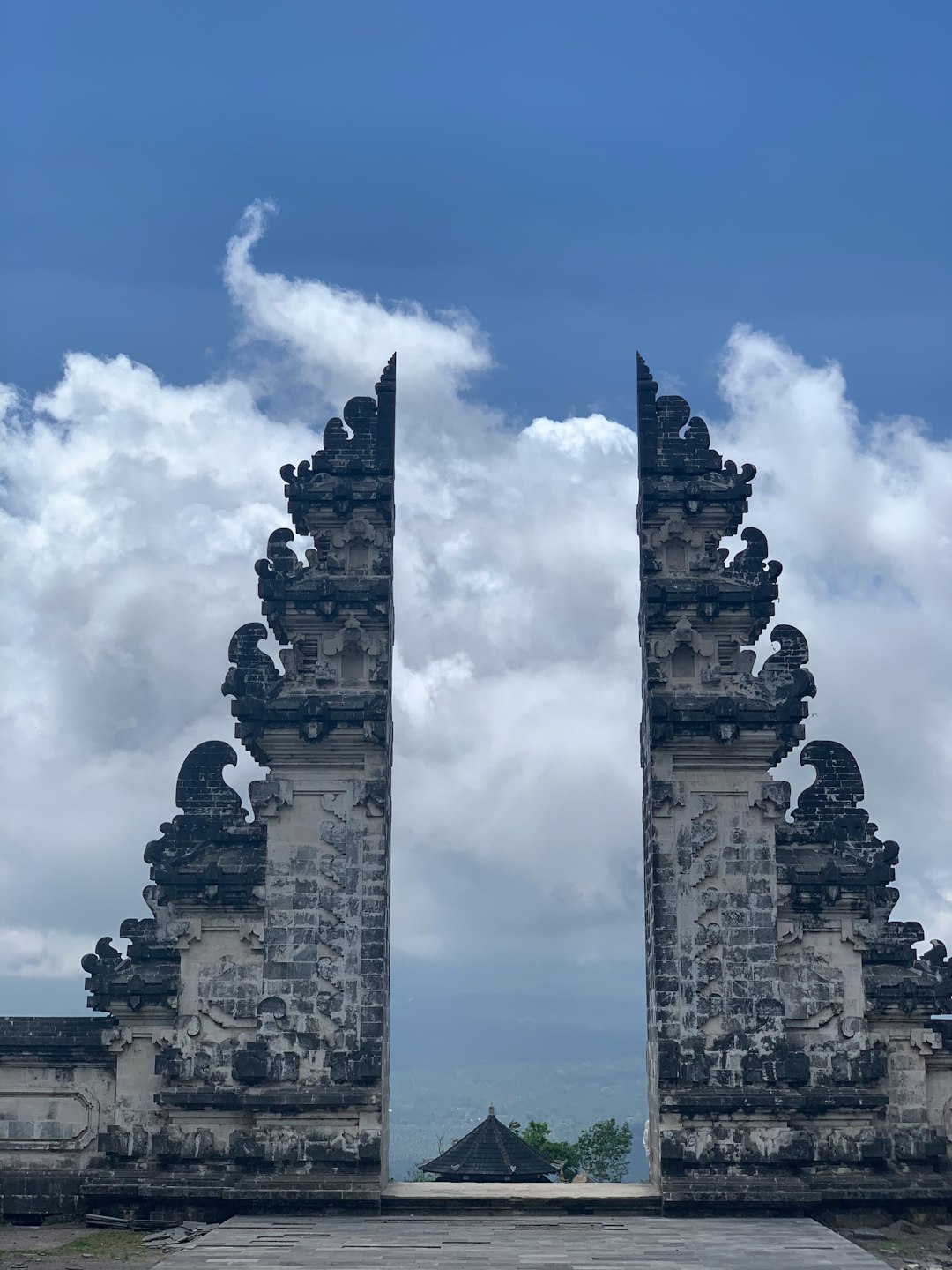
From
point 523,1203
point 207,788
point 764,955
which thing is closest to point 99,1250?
point 523,1203

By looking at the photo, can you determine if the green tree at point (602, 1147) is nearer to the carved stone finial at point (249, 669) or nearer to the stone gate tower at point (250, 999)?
the stone gate tower at point (250, 999)

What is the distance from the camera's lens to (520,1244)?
17188 mm

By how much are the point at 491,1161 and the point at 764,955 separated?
33.6 feet

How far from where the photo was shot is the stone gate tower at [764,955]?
20.0m

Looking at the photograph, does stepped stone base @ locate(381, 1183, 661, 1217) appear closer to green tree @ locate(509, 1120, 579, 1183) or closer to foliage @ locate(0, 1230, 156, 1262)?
foliage @ locate(0, 1230, 156, 1262)

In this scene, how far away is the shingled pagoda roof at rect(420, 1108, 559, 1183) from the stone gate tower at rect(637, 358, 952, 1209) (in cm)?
807

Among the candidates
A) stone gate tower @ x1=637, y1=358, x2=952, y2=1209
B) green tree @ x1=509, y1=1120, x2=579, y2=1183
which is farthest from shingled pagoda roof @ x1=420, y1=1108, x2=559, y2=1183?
green tree @ x1=509, y1=1120, x2=579, y2=1183

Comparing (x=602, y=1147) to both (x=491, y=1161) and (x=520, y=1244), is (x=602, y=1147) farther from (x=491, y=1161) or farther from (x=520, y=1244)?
(x=520, y=1244)

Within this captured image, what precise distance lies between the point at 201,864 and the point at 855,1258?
10.7m

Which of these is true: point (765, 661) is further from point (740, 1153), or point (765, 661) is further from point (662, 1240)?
point (662, 1240)

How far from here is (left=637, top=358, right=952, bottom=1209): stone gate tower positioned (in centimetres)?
1998

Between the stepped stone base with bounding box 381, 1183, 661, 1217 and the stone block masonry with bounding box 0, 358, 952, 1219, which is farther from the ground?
the stone block masonry with bounding box 0, 358, 952, 1219

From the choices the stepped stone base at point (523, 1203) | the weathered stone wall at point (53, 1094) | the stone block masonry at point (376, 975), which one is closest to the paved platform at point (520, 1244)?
the stepped stone base at point (523, 1203)

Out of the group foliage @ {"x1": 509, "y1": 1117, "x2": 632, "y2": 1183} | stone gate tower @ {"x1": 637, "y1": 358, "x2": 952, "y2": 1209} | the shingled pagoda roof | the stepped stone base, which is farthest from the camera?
foliage @ {"x1": 509, "y1": 1117, "x2": 632, "y2": 1183}
